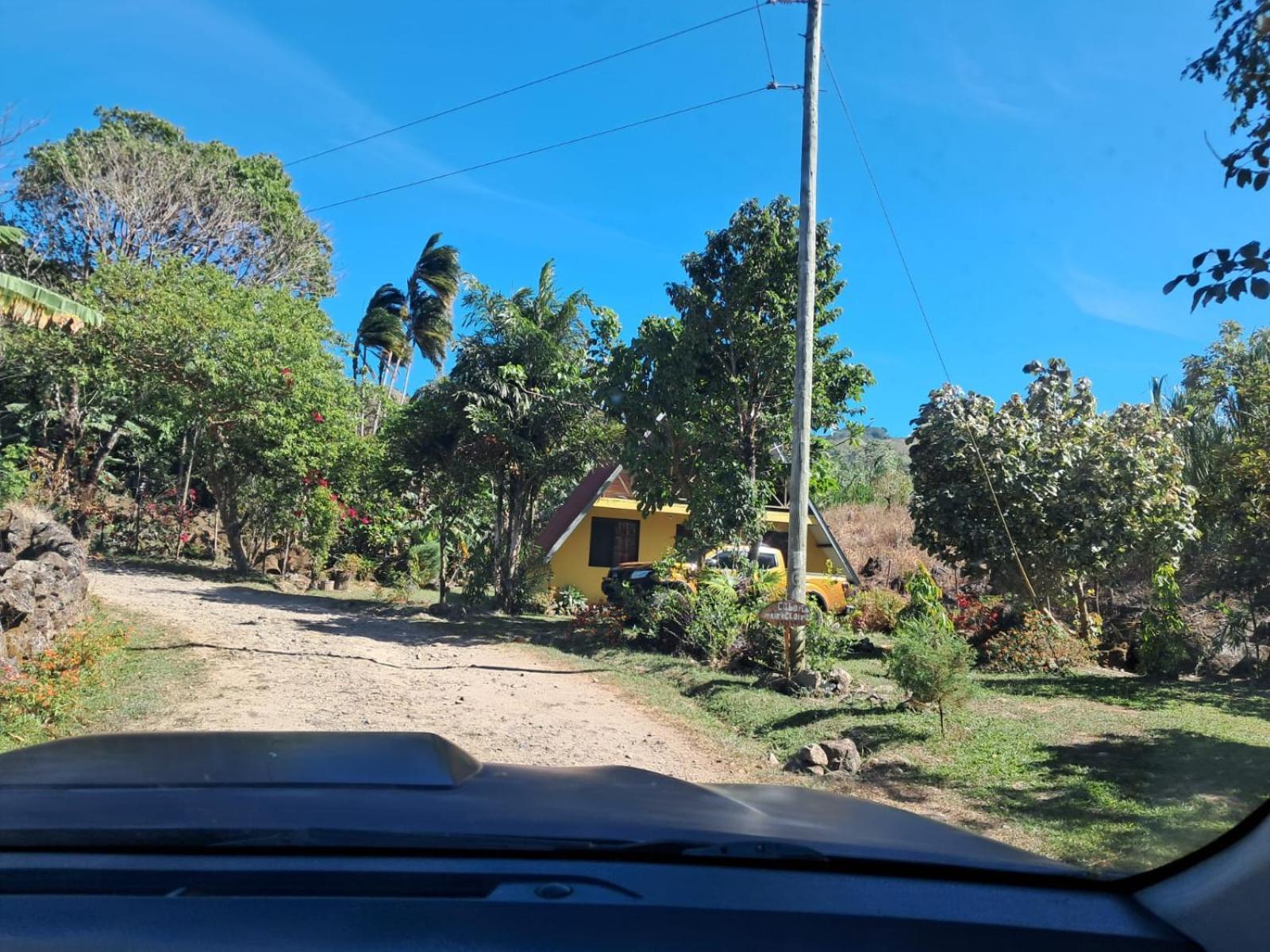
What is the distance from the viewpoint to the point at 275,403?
2225 centimetres

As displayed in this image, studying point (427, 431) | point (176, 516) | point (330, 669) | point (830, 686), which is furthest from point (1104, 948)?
point (176, 516)

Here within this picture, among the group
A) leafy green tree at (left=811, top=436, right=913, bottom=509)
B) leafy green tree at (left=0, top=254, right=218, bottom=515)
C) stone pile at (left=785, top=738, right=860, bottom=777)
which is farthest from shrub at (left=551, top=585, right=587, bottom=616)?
stone pile at (left=785, top=738, right=860, bottom=777)

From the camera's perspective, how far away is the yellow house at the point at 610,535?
23.1 m

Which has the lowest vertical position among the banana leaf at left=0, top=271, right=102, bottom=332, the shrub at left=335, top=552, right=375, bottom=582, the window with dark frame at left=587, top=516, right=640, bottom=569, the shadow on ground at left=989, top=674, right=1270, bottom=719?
the shadow on ground at left=989, top=674, right=1270, bottom=719

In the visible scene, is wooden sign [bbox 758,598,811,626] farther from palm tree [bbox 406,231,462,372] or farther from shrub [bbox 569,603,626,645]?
palm tree [bbox 406,231,462,372]

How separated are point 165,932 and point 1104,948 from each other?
2.04 meters

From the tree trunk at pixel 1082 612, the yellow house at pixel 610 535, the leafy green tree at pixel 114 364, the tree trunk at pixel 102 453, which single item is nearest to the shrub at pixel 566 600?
the yellow house at pixel 610 535

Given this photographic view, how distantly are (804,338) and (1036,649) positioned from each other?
19.4ft

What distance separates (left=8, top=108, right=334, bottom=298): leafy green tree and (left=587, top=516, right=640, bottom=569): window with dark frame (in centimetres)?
1229

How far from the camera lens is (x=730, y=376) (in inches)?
591

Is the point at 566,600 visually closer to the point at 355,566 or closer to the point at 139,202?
the point at 355,566

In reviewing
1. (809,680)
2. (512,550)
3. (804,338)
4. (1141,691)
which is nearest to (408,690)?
(809,680)

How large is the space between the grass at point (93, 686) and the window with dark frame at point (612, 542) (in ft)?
39.0

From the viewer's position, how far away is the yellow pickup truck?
48.1ft
